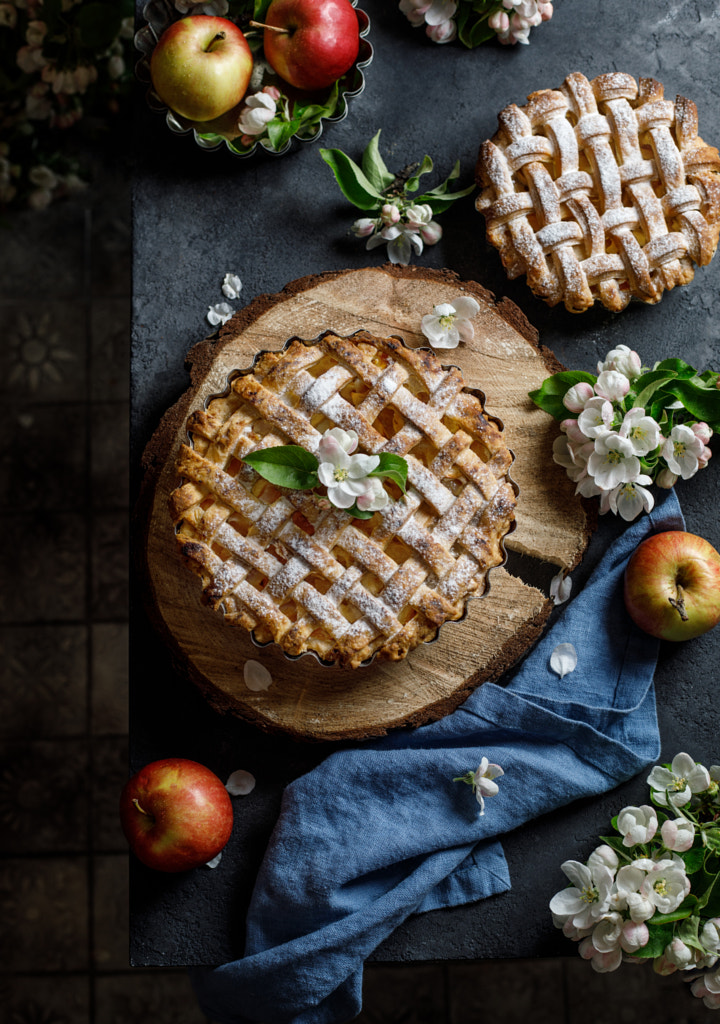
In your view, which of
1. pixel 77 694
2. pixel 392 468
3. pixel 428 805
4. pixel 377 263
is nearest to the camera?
pixel 392 468

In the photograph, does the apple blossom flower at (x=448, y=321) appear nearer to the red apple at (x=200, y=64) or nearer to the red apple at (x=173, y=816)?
the red apple at (x=200, y=64)

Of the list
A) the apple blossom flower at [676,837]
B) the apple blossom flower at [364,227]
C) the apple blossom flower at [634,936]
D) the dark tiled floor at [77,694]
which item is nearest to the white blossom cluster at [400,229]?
the apple blossom flower at [364,227]

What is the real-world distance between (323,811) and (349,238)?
118 centimetres

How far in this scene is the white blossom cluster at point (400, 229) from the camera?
1.78m

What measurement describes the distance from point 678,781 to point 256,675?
84 centimetres

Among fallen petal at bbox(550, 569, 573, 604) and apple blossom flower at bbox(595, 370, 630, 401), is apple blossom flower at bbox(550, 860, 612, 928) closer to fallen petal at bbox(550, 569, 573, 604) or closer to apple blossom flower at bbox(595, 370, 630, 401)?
fallen petal at bbox(550, 569, 573, 604)

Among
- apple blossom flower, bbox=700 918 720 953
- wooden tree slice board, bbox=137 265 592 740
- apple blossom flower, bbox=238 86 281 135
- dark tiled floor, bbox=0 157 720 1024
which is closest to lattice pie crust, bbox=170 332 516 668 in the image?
wooden tree slice board, bbox=137 265 592 740

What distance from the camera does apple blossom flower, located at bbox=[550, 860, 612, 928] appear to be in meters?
1.62

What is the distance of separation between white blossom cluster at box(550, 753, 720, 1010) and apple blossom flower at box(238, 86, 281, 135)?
151 centimetres

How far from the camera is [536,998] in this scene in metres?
2.33

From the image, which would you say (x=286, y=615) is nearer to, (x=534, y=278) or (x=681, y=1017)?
(x=534, y=278)

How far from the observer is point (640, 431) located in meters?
1.67

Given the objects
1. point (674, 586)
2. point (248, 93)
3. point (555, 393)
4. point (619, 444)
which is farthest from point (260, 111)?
point (674, 586)

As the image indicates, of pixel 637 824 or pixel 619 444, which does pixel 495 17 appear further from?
pixel 637 824
